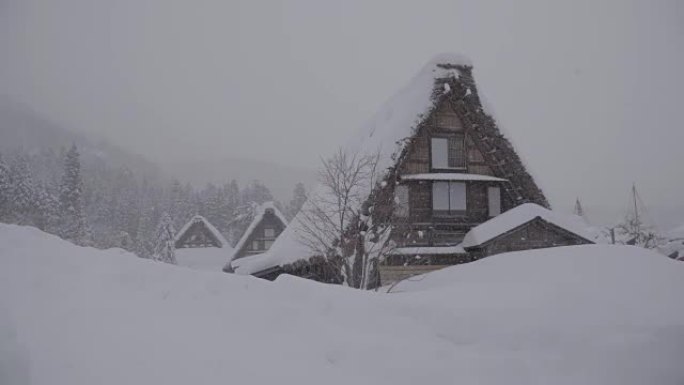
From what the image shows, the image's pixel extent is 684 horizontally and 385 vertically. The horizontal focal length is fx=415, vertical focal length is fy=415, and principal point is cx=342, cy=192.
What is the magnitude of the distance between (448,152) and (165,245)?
2327 centimetres

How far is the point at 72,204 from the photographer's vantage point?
35.4 metres

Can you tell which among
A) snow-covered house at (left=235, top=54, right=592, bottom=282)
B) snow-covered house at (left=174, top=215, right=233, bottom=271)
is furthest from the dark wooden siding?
snow-covered house at (left=174, top=215, right=233, bottom=271)

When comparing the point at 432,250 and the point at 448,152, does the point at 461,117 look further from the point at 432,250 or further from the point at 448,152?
the point at 432,250

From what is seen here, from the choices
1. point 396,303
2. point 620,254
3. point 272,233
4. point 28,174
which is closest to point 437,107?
point 620,254

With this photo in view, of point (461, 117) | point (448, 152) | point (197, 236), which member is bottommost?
point (197, 236)

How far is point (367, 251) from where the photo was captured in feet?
34.0

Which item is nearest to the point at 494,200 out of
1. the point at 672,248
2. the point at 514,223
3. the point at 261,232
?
the point at 514,223

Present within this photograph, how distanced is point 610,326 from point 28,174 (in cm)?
4153

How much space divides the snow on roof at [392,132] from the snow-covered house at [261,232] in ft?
44.3

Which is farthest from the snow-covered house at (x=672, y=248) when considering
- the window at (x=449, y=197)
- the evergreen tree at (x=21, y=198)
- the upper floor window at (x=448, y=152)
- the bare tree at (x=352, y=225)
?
the evergreen tree at (x=21, y=198)

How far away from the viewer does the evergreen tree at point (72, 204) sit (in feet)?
111

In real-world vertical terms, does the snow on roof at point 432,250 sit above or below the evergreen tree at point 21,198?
below

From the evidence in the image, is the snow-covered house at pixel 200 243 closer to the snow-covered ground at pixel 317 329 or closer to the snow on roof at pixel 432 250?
the snow on roof at pixel 432 250

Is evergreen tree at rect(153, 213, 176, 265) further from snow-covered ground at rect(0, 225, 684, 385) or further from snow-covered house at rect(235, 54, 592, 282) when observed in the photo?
snow-covered ground at rect(0, 225, 684, 385)
